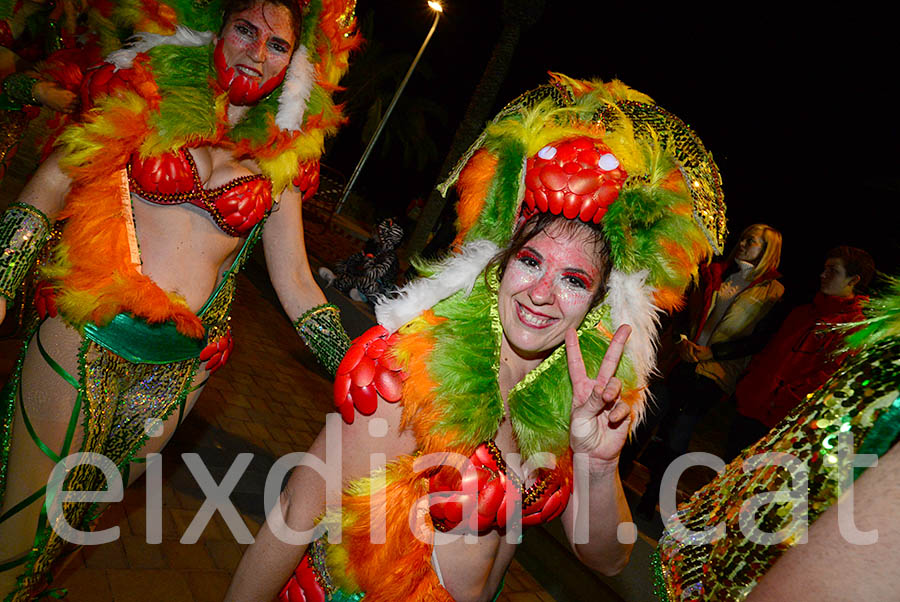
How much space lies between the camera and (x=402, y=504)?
4.69ft

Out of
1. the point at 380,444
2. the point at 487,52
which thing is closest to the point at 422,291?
the point at 380,444

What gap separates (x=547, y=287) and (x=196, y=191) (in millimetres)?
1252

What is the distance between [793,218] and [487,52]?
1844cm

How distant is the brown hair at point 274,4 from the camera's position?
194 centimetres

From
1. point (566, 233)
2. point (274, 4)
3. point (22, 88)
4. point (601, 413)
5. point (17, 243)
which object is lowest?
point (17, 243)

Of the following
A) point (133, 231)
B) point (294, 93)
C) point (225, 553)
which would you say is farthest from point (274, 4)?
point (225, 553)

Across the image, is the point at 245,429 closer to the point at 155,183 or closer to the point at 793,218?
the point at 155,183

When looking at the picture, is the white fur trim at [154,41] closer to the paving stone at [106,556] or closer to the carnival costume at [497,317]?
the carnival costume at [497,317]

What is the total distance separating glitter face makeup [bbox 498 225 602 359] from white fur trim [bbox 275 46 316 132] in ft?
3.69

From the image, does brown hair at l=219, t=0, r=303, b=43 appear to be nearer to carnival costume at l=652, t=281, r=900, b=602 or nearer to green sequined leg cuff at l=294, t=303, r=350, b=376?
green sequined leg cuff at l=294, t=303, r=350, b=376

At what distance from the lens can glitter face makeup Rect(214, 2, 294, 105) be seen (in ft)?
6.31

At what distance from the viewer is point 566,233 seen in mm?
1604

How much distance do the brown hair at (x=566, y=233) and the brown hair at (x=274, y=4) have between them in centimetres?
120

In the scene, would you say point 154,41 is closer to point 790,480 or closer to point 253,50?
point 253,50
